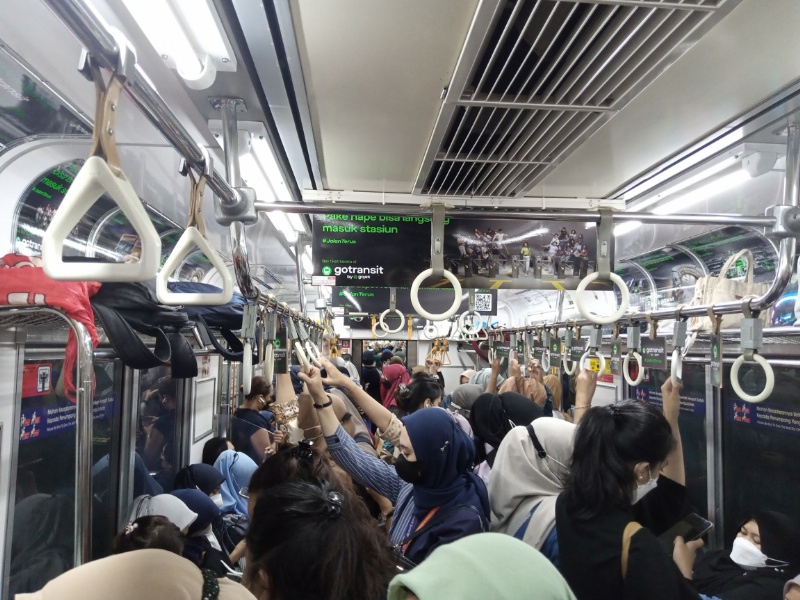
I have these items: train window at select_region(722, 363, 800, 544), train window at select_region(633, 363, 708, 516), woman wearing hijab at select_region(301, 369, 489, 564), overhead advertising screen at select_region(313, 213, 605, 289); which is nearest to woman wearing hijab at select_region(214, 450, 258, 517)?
overhead advertising screen at select_region(313, 213, 605, 289)

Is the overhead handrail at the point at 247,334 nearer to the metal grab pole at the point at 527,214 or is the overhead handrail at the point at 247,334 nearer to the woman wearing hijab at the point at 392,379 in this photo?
the metal grab pole at the point at 527,214

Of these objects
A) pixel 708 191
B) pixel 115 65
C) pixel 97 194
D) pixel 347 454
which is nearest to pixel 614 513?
pixel 347 454

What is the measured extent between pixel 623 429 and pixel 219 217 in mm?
1775

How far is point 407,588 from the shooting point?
1218mm

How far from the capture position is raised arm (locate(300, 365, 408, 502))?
259 centimetres

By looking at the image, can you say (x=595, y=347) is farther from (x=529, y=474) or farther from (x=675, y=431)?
(x=529, y=474)

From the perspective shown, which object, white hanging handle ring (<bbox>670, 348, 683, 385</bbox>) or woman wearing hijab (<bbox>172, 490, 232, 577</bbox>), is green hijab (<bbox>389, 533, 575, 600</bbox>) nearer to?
white hanging handle ring (<bbox>670, 348, 683, 385</bbox>)

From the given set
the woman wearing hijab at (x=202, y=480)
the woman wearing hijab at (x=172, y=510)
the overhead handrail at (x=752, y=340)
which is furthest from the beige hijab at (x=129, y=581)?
the woman wearing hijab at (x=202, y=480)

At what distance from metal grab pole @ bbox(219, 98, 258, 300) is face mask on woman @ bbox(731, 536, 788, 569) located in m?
3.65

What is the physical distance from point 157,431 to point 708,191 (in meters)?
5.14

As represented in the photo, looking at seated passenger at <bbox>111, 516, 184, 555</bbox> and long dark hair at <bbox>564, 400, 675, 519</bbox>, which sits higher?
long dark hair at <bbox>564, 400, 675, 519</bbox>

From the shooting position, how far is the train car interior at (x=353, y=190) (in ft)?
5.84

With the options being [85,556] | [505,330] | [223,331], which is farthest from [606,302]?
[85,556]

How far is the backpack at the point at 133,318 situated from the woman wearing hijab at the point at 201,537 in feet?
4.82
